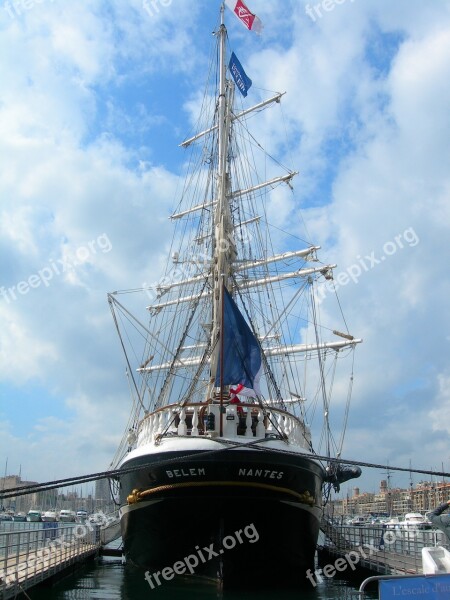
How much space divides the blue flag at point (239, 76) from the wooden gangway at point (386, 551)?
21580 millimetres

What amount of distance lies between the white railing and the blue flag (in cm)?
1874

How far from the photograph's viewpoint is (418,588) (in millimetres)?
7641

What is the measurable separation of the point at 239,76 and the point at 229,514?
75.1 ft

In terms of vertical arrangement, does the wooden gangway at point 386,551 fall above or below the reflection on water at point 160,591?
above

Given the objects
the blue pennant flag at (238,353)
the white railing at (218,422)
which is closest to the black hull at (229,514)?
the white railing at (218,422)

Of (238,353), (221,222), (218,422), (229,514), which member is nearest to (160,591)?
(229,514)

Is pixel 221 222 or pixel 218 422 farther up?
pixel 221 222

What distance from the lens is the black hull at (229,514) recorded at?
51.3 feet

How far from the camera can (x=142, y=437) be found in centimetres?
1902

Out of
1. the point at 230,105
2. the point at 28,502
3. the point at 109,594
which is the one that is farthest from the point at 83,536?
the point at 28,502

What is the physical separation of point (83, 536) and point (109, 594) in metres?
11.5

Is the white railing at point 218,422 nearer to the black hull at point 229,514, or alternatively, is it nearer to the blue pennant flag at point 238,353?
the blue pennant flag at point 238,353

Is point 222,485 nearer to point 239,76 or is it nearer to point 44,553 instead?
point 44,553

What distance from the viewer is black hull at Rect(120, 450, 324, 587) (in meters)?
15.6
